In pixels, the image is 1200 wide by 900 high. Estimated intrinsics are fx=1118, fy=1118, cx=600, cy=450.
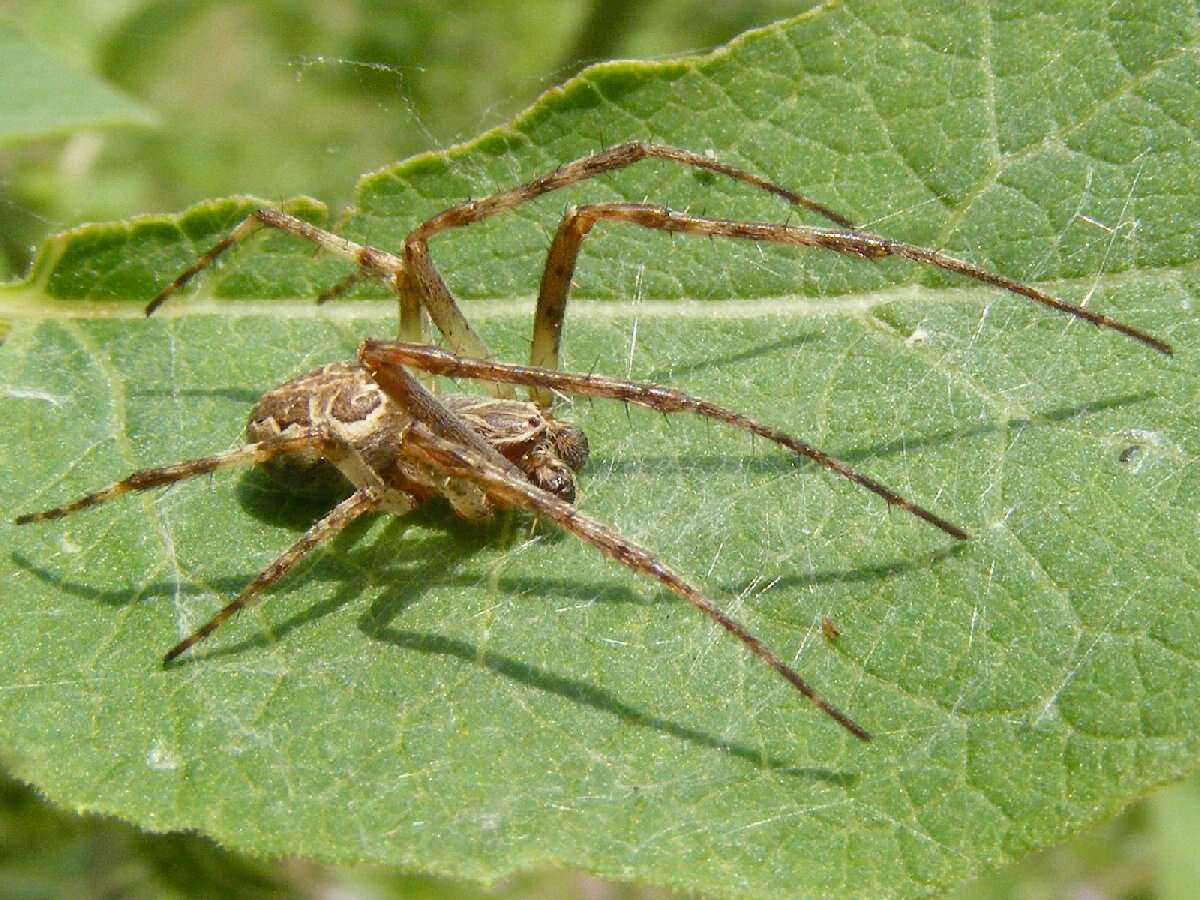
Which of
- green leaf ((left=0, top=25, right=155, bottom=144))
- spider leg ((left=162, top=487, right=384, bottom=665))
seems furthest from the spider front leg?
green leaf ((left=0, top=25, right=155, bottom=144))

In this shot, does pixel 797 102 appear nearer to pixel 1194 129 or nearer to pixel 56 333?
pixel 1194 129

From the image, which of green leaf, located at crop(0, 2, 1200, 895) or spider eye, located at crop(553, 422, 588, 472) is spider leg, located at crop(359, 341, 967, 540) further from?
spider eye, located at crop(553, 422, 588, 472)

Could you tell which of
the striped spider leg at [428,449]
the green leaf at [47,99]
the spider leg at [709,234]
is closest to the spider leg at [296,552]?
the striped spider leg at [428,449]

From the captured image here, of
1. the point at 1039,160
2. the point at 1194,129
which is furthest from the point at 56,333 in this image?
the point at 1194,129

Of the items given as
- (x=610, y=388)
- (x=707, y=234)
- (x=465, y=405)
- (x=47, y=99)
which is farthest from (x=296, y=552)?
(x=47, y=99)

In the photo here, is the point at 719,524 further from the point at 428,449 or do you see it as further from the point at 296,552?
the point at 296,552

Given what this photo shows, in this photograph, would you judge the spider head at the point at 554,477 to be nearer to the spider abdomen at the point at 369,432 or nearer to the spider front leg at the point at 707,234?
the spider abdomen at the point at 369,432

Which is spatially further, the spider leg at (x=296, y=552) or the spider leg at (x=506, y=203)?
the spider leg at (x=506, y=203)
